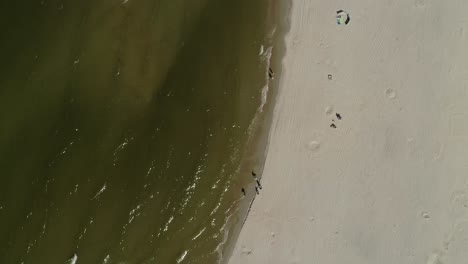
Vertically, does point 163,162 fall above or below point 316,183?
above

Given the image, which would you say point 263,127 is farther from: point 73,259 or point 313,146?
point 73,259

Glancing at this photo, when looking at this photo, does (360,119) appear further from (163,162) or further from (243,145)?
(163,162)

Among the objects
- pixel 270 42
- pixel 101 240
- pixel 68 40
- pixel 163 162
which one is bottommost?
pixel 101 240

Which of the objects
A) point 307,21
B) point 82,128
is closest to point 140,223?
point 82,128

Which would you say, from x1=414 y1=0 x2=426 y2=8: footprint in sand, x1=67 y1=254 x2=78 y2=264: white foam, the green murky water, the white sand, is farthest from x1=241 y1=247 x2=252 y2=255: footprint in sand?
x1=414 y1=0 x2=426 y2=8: footprint in sand

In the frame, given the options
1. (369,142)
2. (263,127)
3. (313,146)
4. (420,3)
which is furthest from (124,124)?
(420,3)

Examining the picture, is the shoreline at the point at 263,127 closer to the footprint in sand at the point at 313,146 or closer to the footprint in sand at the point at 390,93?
the footprint in sand at the point at 313,146
